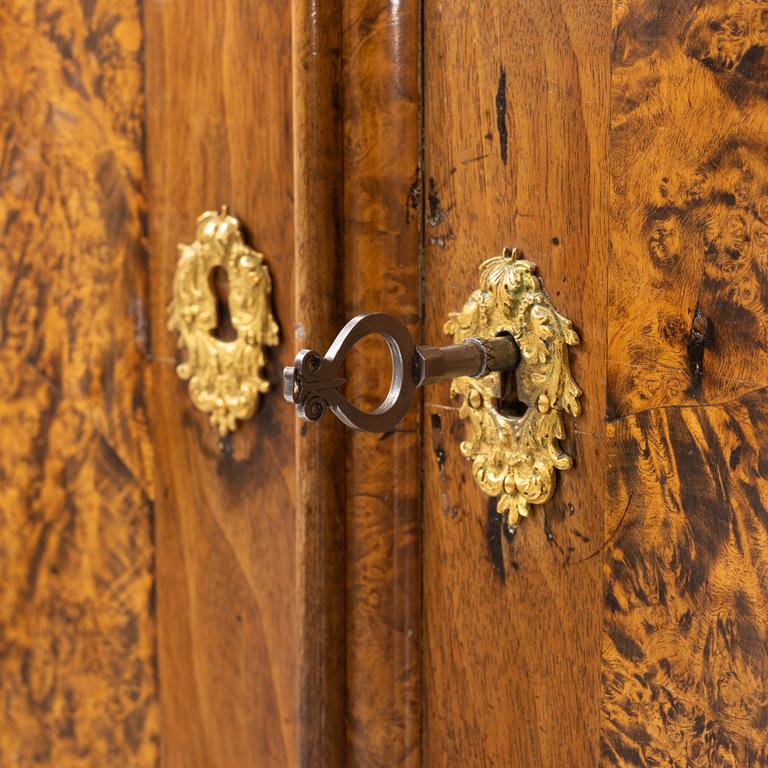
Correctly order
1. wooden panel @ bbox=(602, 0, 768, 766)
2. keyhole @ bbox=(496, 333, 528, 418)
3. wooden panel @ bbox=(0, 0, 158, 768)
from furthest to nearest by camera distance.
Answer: wooden panel @ bbox=(0, 0, 158, 768), keyhole @ bbox=(496, 333, 528, 418), wooden panel @ bbox=(602, 0, 768, 766)

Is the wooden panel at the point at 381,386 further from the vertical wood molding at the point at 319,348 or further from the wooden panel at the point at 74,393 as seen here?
the wooden panel at the point at 74,393

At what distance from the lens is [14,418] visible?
0.86 m

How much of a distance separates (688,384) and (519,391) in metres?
0.10

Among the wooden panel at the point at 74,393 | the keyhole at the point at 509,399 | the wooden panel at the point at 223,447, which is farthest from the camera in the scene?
the wooden panel at the point at 74,393

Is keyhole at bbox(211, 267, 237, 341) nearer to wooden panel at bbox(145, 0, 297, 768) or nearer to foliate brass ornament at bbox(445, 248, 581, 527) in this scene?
wooden panel at bbox(145, 0, 297, 768)

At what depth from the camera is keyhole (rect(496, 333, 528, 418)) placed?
0.56 metres

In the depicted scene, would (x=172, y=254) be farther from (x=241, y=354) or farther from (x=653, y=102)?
(x=653, y=102)

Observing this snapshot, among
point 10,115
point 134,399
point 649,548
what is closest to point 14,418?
point 134,399

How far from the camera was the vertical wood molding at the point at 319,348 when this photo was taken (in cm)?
60

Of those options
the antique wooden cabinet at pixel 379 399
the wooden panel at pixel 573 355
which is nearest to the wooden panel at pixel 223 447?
the antique wooden cabinet at pixel 379 399

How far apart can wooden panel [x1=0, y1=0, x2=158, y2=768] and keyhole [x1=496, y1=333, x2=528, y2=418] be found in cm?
35

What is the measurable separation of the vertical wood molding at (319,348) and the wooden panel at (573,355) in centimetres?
5

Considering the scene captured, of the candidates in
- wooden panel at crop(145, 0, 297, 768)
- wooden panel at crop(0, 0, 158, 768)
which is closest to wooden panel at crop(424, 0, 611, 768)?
wooden panel at crop(145, 0, 297, 768)

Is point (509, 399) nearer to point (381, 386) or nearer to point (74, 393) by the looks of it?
point (381, 386)
